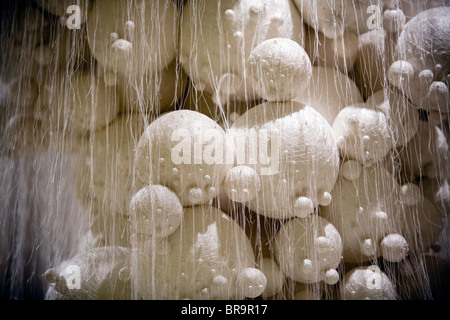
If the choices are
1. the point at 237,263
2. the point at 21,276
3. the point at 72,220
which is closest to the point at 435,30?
the point at 237,263

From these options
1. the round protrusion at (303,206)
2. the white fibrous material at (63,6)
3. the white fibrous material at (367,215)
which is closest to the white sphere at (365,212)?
the white fibrous material at (367,215)

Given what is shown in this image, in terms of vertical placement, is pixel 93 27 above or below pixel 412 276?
above

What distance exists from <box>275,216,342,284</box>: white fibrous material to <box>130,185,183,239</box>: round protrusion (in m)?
0.26

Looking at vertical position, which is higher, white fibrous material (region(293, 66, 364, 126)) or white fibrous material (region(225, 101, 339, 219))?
white fibrous material (region(293, 66, 364, 126))

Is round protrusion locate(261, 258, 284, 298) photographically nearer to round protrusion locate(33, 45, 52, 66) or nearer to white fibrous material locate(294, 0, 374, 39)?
white fibrous material locate(294, 0, 374, 39)

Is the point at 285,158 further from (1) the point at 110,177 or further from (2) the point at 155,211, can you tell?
(1) the point at 110,177

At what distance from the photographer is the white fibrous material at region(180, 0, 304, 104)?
98cm

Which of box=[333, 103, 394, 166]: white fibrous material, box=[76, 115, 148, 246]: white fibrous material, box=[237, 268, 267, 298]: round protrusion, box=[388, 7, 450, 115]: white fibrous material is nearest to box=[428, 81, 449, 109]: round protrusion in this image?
box=[388, 7, 450, 115]: white fibrous material

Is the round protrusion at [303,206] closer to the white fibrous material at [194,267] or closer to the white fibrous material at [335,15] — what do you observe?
the white fibrous material at [194,267]

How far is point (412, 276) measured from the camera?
1.02 meters

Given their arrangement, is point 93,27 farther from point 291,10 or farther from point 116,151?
point 291,10

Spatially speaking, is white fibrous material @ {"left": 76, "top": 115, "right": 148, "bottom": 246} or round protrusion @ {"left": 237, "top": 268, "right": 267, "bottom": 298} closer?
round protrusion @ {"left": 237, "top": 268, "right": 267, "bottom": 298}
